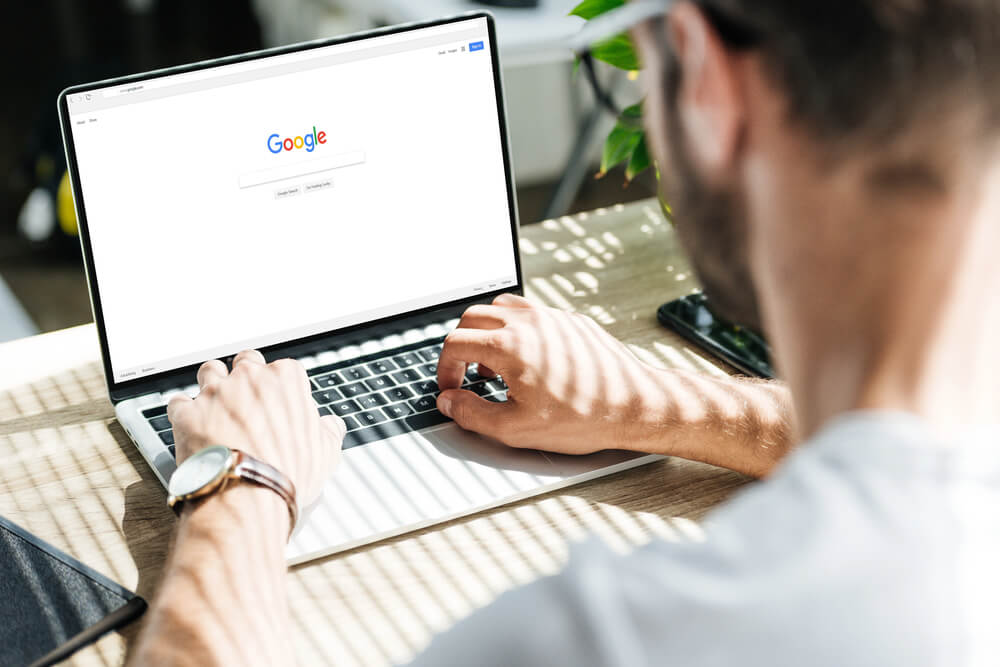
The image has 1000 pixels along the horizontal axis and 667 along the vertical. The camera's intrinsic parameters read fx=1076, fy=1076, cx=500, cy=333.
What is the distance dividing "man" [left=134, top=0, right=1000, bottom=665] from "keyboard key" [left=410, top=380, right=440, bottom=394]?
46 centimetres

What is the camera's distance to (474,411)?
96 centimetres

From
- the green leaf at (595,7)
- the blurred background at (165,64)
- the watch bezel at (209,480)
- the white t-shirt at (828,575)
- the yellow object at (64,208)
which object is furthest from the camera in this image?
the yellow object at (64,208)

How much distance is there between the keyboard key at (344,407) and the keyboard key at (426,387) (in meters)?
0.06

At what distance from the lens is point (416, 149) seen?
107cm

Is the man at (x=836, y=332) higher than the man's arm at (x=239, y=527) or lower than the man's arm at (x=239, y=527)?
higher

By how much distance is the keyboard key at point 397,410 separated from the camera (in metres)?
1.00

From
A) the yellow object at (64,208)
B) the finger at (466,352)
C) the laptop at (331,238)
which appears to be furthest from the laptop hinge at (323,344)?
the yellow object at (64,208)

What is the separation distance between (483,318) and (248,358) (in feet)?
0.72

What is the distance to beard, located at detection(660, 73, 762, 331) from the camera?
0.56 meters

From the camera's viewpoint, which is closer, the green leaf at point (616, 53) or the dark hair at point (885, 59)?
the dark hair at point (885, 59)

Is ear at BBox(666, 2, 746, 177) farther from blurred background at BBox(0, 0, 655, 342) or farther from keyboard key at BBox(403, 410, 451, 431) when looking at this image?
blurred background at BBox(0, 0, 655, 342)

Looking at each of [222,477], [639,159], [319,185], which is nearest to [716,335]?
[639,159]

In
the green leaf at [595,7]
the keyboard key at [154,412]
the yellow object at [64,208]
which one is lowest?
the yellow object at [64,208]

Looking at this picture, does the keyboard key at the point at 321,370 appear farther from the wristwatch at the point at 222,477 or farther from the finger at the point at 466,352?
the wristwatch at the point at 222,477
